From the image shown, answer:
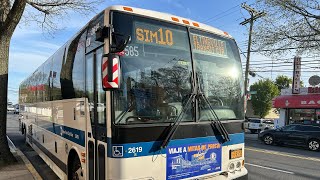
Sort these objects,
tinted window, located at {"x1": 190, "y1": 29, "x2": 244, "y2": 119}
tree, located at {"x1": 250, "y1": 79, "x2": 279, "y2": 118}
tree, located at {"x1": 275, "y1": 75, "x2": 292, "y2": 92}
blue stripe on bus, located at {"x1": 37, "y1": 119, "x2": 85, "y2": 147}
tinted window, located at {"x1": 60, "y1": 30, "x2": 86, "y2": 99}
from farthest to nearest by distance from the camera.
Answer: tree, located at {"x1": 275, "y1": 75, "x2": 292, "y2": 92} → tree, located at {"x1": 250, "y1": 79, "x2": 279, "y2": 118} → tinted window, located at {"x1": 60, "y1": 30, "x2": 86, "y2": 99} → blue stripe on bus, located at {"x1": 37, "y1": 119, "x2": 85, "y2": 147} → tinted window, located at {"x1": 190, "y1": 29, "x2": 244, "y2": 119}

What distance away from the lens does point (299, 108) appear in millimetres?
27531

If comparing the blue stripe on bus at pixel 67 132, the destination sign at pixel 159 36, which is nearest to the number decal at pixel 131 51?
the destination sign at pixel 159 36

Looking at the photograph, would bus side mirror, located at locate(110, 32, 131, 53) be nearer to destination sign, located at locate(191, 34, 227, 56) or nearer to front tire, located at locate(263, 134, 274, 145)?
destination sign, located at locate(191, 34, 227, 56)

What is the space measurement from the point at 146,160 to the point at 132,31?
1.74 m

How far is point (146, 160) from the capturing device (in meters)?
4.34

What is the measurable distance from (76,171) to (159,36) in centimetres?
288

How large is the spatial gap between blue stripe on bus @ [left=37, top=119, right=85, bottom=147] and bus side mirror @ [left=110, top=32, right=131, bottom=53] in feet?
5.67

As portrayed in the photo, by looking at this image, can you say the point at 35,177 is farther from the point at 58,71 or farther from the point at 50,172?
the point at 58,71

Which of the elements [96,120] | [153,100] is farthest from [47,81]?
[153,100]

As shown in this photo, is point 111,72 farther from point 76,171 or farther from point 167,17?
point 76,171

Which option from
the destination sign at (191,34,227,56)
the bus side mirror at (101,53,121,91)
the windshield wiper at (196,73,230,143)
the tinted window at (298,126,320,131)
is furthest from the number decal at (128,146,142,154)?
the tinted window at (298,126,320,131)

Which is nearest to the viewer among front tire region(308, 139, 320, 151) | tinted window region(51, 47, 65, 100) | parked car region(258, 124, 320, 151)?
tinted window region(51, 47, 65, 100)

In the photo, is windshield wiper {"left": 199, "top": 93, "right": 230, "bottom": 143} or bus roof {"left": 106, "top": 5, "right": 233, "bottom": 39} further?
windshield wiper {"left": 199, "top": 93, "right": 230, "bottom": 143}

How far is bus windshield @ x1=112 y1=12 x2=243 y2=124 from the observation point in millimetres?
4312
